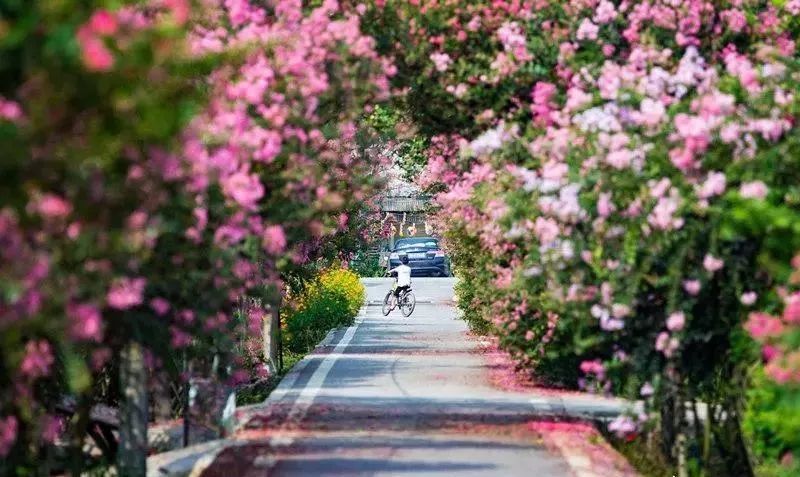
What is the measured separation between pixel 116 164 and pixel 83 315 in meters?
0.65

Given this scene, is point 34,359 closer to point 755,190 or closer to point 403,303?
point 755,190

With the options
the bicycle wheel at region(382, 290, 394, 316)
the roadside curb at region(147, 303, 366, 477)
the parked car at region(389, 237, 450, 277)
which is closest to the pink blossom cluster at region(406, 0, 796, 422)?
the roadside curb at region(147, 303, 366, 477)

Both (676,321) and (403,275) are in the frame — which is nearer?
(676,321)

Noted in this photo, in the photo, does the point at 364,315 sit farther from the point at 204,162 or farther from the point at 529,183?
the point at 204,162

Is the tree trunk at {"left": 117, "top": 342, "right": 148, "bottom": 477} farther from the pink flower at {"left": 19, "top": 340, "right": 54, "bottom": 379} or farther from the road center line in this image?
the road center line

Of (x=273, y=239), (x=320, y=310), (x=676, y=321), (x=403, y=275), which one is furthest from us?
(x=403, y=275)

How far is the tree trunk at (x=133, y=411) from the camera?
14.3 m

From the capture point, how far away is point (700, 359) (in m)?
15.0

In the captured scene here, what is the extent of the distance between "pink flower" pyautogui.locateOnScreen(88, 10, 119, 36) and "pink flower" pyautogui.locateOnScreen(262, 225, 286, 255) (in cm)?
659

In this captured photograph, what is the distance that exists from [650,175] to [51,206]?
24.4 ft

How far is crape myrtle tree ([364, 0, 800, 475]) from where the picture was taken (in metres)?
13.1

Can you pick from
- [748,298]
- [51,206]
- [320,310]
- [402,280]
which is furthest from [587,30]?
[402,280]

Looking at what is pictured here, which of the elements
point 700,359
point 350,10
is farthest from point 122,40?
point 350,10

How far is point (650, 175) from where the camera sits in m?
13.5
